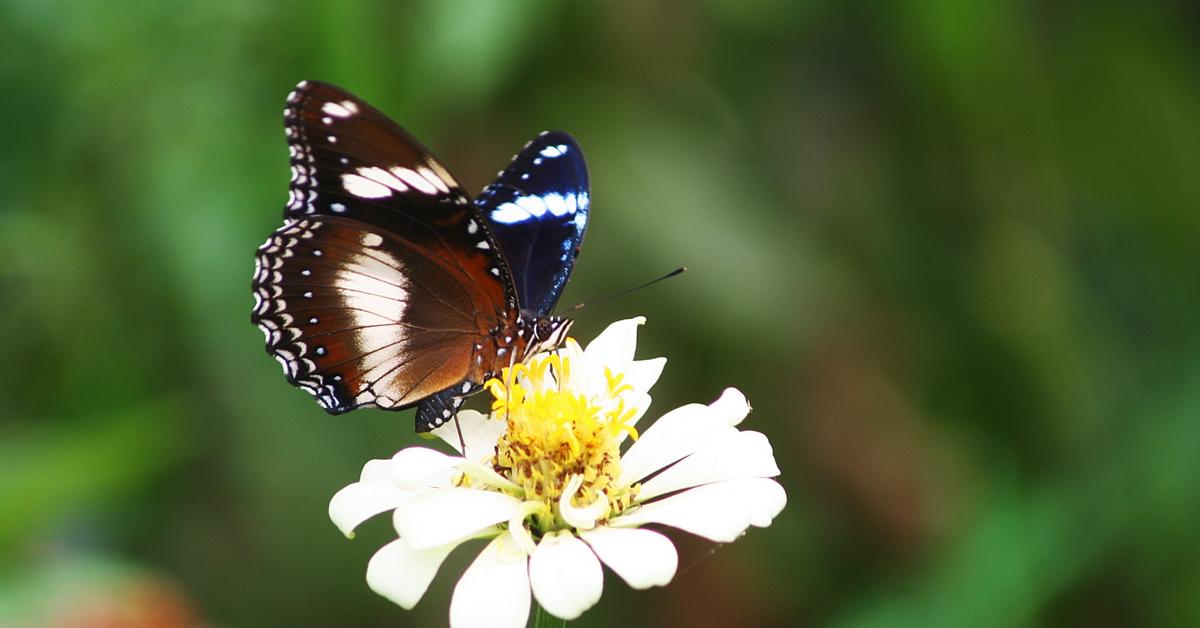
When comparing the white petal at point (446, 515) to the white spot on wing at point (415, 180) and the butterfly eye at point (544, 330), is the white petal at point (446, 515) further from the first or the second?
the white spot on wing at point (415, 180)

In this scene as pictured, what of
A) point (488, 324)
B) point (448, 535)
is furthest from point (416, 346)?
point (448, 535)

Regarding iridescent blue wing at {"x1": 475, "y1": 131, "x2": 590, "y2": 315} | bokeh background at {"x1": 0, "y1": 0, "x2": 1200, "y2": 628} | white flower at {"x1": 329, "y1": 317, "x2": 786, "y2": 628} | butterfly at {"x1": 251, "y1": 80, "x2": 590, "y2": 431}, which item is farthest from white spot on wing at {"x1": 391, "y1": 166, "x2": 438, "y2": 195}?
bokeh background at {"x1": 0, "y1": 0, "x2": 1200, "y2": 628}

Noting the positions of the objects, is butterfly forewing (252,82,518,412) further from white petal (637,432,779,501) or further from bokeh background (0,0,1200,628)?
bokeh background (0,0,1200,628)

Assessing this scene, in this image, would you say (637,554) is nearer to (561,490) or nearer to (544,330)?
(561,490)

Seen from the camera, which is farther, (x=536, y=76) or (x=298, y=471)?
(x=536, y=76)

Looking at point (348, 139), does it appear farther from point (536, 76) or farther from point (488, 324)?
point (536, 76)
